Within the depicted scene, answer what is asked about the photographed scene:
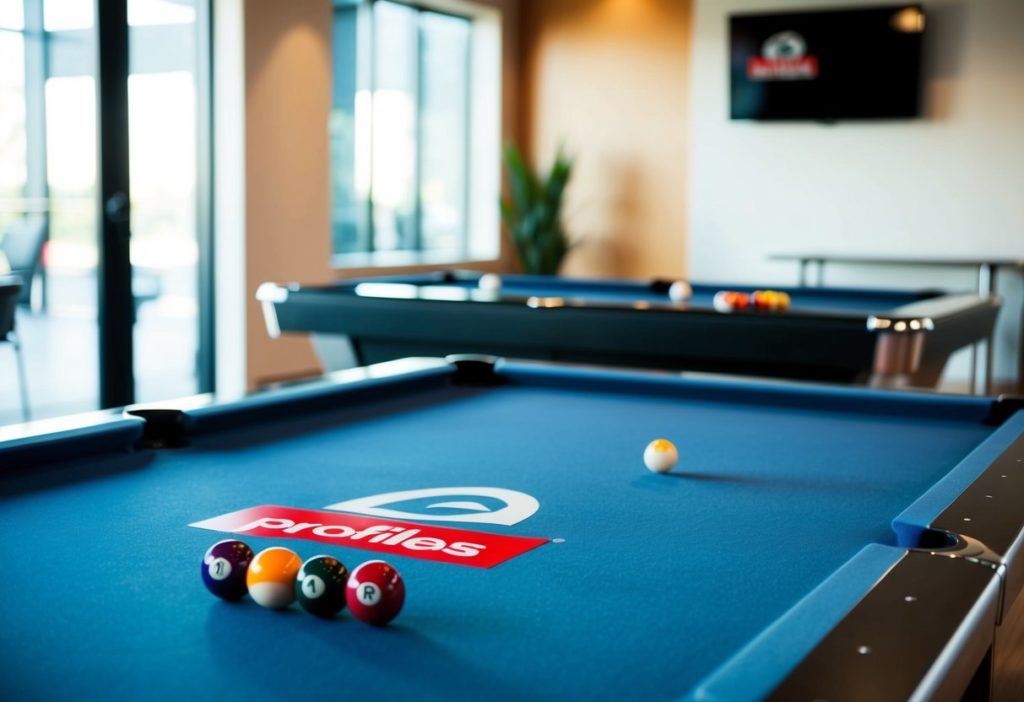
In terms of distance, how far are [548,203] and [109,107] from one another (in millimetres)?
3708

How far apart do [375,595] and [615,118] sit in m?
7.88

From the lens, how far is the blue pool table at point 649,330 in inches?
138

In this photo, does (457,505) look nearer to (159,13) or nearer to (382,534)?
(382,534)

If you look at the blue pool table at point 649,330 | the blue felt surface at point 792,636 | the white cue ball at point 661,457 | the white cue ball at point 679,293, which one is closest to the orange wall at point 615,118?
the white cue ball at point 679,293

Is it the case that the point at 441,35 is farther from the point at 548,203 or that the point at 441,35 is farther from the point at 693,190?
the point at 693,190

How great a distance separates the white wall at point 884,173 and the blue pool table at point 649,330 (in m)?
2.97

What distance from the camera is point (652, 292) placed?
5.26m

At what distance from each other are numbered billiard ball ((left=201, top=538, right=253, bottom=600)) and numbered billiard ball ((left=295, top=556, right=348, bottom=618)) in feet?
0.22

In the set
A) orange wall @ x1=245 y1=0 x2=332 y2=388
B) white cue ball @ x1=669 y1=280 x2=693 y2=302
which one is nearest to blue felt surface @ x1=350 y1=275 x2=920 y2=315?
white cue ball @ x1=669 y1=280 x2=693 y2=302

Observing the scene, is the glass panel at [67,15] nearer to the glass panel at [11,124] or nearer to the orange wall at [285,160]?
the glass panel at [11,124]

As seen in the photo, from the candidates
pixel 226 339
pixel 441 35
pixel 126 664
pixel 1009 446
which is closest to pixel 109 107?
pixel 226 339

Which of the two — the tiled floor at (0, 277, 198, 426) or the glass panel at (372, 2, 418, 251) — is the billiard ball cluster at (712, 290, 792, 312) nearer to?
the tiled floor at (0, 277, 198, 426)

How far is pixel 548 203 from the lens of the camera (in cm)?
863

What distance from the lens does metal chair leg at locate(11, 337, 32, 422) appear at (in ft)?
17.2
